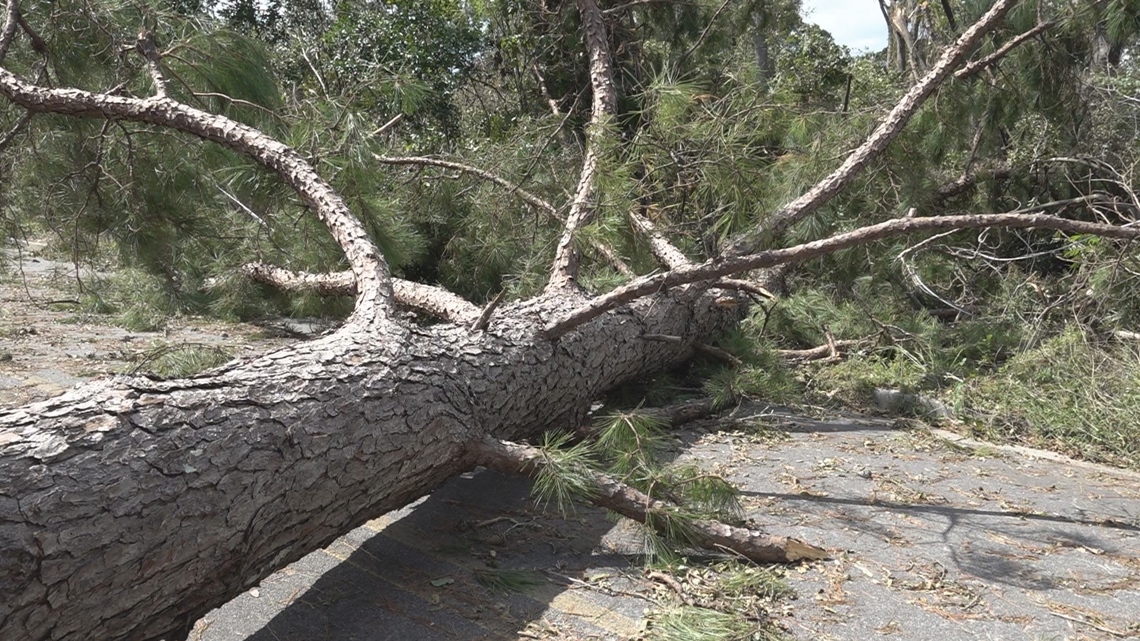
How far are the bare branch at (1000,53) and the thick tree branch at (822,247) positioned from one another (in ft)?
5.71

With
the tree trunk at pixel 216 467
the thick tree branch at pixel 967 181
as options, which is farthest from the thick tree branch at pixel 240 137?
the thick tree branch at pixel 967 181

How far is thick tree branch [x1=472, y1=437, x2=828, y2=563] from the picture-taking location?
2.25 metres

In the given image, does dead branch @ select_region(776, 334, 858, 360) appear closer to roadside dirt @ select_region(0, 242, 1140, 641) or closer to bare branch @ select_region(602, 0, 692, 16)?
roadside dirt @ select_region(0, 242, 1140, 641)

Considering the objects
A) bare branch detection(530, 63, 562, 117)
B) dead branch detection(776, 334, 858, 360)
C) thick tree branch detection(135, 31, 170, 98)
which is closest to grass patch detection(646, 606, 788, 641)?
dead branch detection(776, 334, 858, 360)

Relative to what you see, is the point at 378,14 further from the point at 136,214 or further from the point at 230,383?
the point at 230,383

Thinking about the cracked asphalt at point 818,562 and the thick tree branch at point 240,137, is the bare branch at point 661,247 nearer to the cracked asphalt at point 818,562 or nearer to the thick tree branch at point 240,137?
the cracked asphalt at point 818,562

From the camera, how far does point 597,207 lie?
3.40m

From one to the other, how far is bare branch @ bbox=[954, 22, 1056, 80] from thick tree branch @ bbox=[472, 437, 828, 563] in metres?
3.08

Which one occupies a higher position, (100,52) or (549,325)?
(100,52)

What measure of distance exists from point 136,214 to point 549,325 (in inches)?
88.4

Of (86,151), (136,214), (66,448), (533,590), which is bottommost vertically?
(533,590)

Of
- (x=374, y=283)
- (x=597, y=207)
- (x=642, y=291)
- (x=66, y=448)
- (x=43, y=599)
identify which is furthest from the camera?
(x=597, y=207)

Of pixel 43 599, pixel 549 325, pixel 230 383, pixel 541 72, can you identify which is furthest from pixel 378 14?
pixel 43 599

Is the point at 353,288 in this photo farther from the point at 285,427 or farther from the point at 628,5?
the point at 285,427
